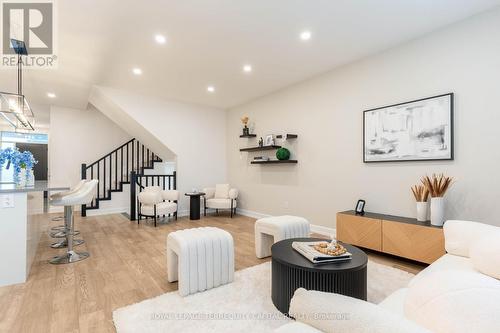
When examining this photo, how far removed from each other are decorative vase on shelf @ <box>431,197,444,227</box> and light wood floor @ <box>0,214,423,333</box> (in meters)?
0.59

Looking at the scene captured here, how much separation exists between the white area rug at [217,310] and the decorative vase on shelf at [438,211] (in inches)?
33.1

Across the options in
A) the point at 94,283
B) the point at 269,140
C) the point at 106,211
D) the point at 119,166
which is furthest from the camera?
the point at 119,166

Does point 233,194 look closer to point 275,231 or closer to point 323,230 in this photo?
point 323,230

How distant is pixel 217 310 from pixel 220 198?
4383 millimetres

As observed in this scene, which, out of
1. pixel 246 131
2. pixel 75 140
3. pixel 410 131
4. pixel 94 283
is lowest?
pixel 94 283

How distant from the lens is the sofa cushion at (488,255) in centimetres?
129

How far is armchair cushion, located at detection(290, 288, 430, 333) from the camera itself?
0.78 metres

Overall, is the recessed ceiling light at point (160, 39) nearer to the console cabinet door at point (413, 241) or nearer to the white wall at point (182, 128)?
the white wall at point (182, 128)

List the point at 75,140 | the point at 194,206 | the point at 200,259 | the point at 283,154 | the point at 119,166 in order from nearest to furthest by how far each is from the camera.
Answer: the point at 200,259
the point at 283,154
the point at 194,206
the point at 75,140
the point at 119,166

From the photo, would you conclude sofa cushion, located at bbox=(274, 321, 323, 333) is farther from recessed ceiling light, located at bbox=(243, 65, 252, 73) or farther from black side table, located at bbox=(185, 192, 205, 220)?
black side table, located at bbox=(185, 192, 205, 220)

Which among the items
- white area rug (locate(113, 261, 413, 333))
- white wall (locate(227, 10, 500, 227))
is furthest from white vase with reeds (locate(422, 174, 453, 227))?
white area rug (locate(113, 261, 413, 333))

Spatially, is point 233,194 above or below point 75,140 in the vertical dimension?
below

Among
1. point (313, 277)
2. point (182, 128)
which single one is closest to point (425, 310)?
point (313, 277)

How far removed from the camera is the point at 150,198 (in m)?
5.25
